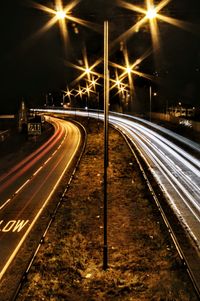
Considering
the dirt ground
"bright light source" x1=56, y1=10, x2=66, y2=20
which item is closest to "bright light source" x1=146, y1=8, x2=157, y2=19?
"bright light source" x1=56, y1=10, x2=66, y2=20

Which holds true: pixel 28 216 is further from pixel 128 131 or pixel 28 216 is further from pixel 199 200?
pixel 128 131

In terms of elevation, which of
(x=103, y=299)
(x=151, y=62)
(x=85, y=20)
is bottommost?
(x=103, y=299)

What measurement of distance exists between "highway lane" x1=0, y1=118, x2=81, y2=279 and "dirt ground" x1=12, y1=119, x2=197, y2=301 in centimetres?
135

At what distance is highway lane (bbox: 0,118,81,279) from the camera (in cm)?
1781

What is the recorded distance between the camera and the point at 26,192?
87.8 ft

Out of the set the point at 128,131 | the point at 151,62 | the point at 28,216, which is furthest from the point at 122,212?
the point at 151,62

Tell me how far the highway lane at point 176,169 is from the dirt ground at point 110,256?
1.52m

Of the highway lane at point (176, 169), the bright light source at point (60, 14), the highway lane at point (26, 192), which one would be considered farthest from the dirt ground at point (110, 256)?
the bright light source at point (60, 14)

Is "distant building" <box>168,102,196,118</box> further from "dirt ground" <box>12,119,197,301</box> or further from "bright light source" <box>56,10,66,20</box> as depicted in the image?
"bright light source" <box>56,10,66,20</box>

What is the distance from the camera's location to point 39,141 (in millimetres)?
58188

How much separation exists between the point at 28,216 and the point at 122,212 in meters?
5.05

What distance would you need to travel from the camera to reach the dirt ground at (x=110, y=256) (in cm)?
1241

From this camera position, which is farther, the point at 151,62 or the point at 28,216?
the point at 151,62

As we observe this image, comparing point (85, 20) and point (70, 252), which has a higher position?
Answer: point (85, 20)
